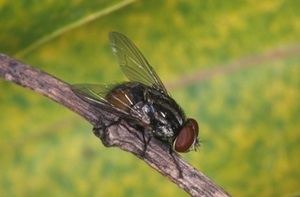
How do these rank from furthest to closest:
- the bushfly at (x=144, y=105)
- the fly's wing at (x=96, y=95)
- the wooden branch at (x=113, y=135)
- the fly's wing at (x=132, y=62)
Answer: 1. the fly's wing at (x=132, y=62)
2. the bushfly at (x=144, y=105)
3. the fly's wing at (x=96, y=95)
4. the wooden branch at (x=113, y=135)

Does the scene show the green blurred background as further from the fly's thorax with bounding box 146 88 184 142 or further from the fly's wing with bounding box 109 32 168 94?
the fly's thorax with bounding box 146 88 184 142

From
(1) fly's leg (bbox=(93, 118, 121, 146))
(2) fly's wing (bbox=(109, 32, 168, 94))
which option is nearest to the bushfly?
(2) fly's wing (bbox=(109, 32, 168, 94))

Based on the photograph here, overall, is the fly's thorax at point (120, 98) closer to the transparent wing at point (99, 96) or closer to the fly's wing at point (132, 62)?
the transparent wing at point (99, 96)

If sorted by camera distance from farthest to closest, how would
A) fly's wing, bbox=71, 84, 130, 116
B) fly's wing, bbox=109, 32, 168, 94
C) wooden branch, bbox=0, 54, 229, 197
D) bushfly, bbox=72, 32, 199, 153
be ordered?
1. fly's wing, bbox=109, 32, 168, 94
2. bushfly, bbox=72, 32, 199, 153
3. fly's wing, bbox=71, 84, 130, 116
4. wooden branch, bbox=0, 54, 229, 197

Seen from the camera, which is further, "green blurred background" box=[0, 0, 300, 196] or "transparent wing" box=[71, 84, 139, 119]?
"green blurred background" box=[0, 0, 300, 196]

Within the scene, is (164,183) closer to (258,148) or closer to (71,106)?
(258,148)

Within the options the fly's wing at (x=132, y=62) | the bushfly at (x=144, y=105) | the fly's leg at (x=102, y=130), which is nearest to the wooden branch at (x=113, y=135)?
the fly's leg at (x=102, y=130)

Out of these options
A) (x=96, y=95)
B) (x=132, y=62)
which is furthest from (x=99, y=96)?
(x=132, y=62)
